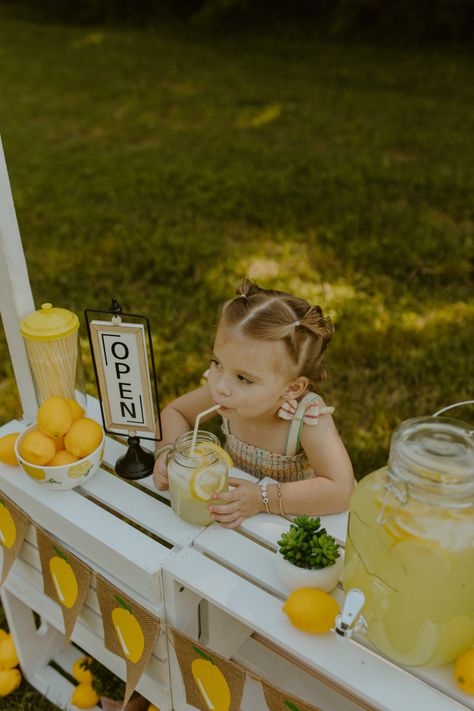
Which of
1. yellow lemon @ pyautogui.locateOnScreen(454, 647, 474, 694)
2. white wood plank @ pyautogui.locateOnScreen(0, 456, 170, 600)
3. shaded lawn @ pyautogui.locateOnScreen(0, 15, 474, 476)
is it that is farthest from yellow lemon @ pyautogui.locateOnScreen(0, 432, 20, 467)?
shaded lawn @ pyautogui.locateOnScreen(0, 15, 474, 476)

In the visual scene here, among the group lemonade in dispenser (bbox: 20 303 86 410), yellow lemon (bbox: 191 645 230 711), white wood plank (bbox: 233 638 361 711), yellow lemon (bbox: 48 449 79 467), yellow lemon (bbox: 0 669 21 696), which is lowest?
yellow lemon (bbox: 0 669 21 696)

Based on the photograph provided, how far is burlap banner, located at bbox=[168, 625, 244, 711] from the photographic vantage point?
1.18 m

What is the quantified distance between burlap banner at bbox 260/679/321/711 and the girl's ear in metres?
0.58

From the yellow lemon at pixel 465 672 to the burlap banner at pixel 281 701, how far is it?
8.9 inches

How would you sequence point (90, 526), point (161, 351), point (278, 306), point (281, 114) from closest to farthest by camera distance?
point (90, 526) < point (278, 306) < point (161, 351) < point (281, 114)

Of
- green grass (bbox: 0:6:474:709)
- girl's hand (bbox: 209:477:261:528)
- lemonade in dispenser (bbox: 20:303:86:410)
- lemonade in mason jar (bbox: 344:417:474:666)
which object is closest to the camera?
lemonade in mason jar (bbox: 344:417:474:666)

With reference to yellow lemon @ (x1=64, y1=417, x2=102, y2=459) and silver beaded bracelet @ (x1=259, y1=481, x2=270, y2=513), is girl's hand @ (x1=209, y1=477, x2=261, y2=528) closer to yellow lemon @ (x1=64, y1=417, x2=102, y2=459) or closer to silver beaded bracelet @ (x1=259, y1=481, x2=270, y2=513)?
silver beaded bracelet @ (x1=259, y1=481, x2=270, y2=513)

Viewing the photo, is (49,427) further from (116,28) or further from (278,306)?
(116,28)

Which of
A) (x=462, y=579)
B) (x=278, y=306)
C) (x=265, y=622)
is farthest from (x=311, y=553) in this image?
(x=278, y=306)

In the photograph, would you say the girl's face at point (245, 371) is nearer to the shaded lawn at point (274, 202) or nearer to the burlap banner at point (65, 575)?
the burlap banner at point (65, 575)

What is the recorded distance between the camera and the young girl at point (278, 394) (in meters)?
1.34

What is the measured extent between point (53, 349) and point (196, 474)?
42cm

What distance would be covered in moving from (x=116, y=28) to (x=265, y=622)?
9989 mm

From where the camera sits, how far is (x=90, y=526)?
1.31m
